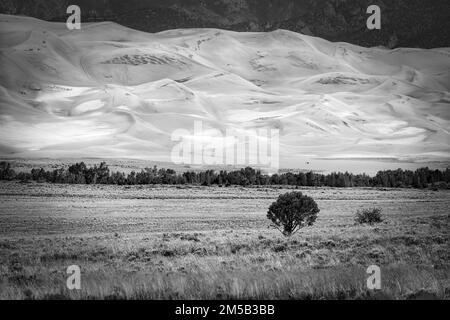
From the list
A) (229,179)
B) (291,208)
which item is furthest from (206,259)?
(229,179)

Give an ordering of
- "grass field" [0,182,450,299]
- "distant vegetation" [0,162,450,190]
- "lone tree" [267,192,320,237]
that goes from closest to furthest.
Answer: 1. "grass field" [0,182,450,299]
2. "lone tree" [267,192,320,237]
3. "distant vegetation" [0,162,450,190]

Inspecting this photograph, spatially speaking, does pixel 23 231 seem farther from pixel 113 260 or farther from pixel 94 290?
pixel 94 290

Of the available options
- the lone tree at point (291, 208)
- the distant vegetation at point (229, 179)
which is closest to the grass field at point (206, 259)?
the lone tree at point (291, 208)

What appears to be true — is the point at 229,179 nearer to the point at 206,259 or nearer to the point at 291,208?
the point at 291,208

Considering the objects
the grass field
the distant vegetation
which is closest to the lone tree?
the grass field

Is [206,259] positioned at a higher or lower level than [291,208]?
lower

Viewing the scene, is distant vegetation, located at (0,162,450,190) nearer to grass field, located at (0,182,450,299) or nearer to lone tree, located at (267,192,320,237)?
grass field, located at (0,182,450,299)

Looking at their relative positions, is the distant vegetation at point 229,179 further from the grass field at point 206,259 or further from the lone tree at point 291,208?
the lone tree at point 291,208

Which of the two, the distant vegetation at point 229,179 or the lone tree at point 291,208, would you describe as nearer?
the lone tree at point 291,208

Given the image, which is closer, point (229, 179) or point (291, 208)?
point (291, 208)

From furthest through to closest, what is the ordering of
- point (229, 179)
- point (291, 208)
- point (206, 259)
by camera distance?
1. point (229, 179)
2. point (291, 208)
3. point (206, 259)

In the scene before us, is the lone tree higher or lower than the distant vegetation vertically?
lower
